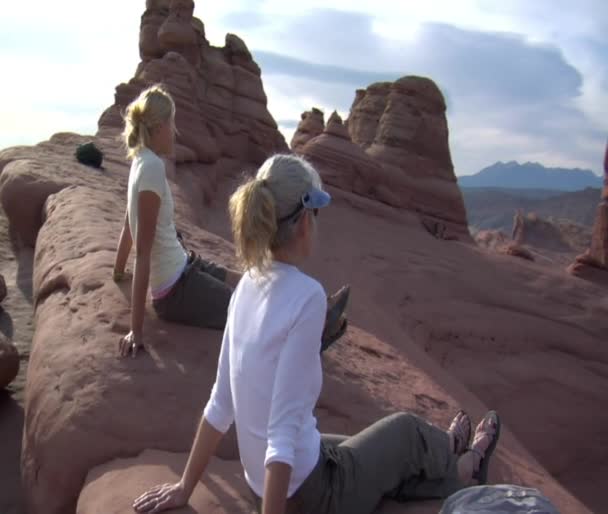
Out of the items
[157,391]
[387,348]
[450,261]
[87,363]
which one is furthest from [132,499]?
[450,261]

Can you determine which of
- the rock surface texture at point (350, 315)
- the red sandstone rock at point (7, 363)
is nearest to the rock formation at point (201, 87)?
the rock surface texture at point (350, 315)

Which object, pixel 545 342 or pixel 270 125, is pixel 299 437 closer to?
pixel 545 342

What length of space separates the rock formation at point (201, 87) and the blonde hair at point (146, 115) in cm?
904

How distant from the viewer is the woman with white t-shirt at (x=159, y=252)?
3.01 metres

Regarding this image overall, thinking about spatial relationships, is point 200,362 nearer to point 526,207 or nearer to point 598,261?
point 598,261

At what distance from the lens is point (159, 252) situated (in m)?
3.27

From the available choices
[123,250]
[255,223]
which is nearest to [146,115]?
[123,250]

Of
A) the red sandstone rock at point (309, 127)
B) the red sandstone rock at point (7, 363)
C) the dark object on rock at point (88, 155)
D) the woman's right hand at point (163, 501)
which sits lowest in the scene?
the red sandstone rock at point (7, 363)

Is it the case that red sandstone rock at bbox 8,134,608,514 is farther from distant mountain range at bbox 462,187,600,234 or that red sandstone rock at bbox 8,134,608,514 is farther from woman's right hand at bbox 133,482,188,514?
distant mountain range at bbox 462,187,600,234

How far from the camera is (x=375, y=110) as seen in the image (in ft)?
69.1

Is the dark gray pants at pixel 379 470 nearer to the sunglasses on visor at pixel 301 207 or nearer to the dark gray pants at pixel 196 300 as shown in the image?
the sunglasses on visor at pixel 301 207

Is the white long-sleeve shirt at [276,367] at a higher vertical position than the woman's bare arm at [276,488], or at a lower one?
higher

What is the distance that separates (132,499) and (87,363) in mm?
951

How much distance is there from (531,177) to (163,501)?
428ft
